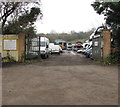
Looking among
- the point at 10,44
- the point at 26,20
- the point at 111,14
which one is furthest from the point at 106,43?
the point at 26,20

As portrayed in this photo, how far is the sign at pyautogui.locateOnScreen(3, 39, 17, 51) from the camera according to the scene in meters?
14.9

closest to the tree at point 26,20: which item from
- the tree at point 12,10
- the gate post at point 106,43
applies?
the tree at point 12,10

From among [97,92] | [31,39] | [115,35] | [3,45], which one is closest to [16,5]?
[31,39]

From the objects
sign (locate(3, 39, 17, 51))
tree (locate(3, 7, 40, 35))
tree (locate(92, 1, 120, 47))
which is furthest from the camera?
tree (locate(3, 7, 40, 35))

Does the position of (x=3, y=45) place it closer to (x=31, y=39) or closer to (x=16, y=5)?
(x=31, y=39)

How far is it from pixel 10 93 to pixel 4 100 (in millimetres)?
689

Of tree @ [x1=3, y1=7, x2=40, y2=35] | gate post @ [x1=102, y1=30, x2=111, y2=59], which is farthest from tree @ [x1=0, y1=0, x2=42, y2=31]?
gate post @ [x1=102, y1=30, x2=111, y2=59]

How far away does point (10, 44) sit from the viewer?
14875 millimetres

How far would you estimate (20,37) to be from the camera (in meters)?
15.1

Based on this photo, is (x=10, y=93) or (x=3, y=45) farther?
(x=3, y=45)

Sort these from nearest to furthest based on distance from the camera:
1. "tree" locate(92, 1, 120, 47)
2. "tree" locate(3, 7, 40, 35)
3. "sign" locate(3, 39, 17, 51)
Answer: "tree" locate(92, 1, 120, 47), "sign" locate(3, 39, 17, 51), "tree" locate(3, 7, 40, 35)

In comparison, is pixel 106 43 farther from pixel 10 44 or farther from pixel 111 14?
pixel 10 44

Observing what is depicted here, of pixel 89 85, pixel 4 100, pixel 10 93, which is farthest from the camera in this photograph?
pixel 89 85

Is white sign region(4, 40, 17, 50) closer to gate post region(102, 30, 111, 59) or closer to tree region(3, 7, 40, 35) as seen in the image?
tree region(3, 7, 40, 35)
